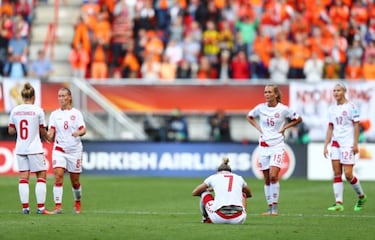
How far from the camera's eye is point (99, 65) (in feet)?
124

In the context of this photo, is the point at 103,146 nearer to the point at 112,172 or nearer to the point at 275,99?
the point at 112,172

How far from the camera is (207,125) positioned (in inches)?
1469

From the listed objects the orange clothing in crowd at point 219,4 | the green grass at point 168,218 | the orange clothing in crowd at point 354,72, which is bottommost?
the green grass at point 168,218

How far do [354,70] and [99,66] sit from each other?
8.33 meters

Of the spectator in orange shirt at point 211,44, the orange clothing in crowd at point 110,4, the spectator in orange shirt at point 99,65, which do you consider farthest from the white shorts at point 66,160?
the orange clothing in crowd at point 110,4

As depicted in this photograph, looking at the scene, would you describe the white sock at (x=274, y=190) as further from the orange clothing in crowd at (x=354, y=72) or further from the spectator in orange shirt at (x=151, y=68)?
the spectator in orange shirt at (x=151, y=68)

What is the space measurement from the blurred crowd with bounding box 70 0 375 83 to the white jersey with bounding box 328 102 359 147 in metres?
14.1

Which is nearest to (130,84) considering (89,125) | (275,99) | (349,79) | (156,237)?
(89,125)

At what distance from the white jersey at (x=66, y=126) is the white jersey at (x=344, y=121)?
5.18 metres

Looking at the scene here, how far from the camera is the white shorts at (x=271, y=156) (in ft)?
68.6

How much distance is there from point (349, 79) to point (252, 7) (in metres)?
4.88

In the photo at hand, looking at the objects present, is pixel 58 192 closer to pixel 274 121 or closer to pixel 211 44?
pixel 274 121

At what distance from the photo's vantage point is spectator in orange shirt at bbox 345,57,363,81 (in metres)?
36.8

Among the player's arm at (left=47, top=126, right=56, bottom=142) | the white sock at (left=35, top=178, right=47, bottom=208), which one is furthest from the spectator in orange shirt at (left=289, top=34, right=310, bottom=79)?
the white sock at (left=35, top=178, right=47, bottom=208)
